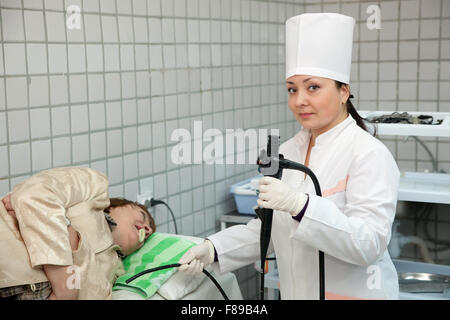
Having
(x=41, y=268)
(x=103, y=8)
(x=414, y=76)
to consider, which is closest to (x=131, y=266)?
(x=41, y=268)

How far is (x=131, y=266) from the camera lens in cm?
196

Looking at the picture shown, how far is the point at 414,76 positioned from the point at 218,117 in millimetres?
1214

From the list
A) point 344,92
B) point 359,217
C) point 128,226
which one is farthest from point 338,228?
point 128,226

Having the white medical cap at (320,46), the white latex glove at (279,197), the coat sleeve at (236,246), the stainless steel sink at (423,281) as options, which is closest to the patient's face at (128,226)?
the coat sleeve at (236,246)

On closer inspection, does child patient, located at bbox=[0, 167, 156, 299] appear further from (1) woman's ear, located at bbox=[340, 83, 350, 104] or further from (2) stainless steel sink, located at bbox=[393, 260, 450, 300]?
(2) stainless steel sink, located at bbox=[393, 260, 450, 300]

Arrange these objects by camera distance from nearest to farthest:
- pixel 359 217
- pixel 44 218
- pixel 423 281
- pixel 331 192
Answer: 1. pixel 44 218
2. pixel 359 217
3. pixel 331 192
4. pixel 423 281

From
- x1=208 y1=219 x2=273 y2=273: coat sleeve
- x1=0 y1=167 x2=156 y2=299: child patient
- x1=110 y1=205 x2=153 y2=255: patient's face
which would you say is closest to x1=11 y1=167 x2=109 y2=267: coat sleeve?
x1=0 y1=167 x2=156 y2=299: child patient

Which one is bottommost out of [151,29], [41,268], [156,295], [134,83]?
[156,295]

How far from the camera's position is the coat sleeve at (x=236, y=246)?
73.9 inches

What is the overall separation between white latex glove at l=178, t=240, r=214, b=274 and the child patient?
21 centimetres

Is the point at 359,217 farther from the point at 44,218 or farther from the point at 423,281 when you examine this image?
the point at 423,281

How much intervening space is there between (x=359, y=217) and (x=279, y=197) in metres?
0.26

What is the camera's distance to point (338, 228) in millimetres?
1585

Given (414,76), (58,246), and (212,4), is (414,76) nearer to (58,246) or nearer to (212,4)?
(212,4)
